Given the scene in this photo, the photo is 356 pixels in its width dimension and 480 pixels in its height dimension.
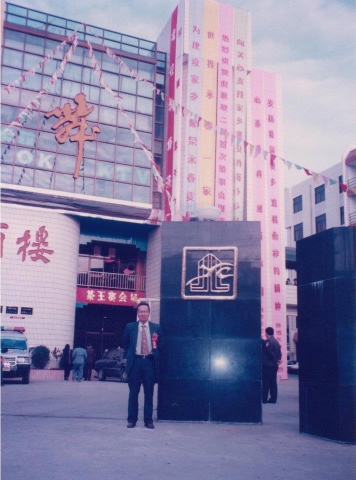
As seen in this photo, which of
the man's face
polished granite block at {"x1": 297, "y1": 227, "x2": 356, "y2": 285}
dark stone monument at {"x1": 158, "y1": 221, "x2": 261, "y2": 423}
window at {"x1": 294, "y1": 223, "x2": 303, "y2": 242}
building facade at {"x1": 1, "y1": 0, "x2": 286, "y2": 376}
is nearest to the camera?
polished granite block at {"x1": 297, "y1": 227, "x2": 356, "y2": 285}

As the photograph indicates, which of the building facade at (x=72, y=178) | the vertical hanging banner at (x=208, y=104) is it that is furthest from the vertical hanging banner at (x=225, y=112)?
the building facade at (x=72, y=178)

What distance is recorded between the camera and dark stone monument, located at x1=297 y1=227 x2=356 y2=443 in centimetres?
596

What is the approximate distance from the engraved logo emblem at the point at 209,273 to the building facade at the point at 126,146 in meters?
14.3

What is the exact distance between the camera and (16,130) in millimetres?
22438

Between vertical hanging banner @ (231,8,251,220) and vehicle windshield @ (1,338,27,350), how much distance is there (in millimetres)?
10240

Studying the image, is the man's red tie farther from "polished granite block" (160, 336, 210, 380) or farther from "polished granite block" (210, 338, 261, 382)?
"polished granite block" (210, 338, 261, 382)

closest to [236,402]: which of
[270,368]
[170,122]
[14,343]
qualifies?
[270,368]

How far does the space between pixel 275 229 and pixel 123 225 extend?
738 centimetres

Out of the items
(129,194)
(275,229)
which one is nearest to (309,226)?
(275,229)

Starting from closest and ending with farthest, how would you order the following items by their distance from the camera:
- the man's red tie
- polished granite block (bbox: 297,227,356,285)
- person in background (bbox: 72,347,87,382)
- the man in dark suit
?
polished granite block (bbox: 297,227,356,285), the man in dark suit, the man's red tie, person in background (bbox: 72,347,87,382)

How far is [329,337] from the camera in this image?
A: 6215 mm

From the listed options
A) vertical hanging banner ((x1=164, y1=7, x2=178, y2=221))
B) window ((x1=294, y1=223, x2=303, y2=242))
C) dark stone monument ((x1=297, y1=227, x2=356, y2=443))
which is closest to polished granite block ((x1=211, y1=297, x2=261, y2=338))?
dark stone monument ((x1=297, y1=227, x2=356, y2=443))

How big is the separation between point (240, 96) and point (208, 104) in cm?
177

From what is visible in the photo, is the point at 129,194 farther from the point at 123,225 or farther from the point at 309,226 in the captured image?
the point at 309,226
